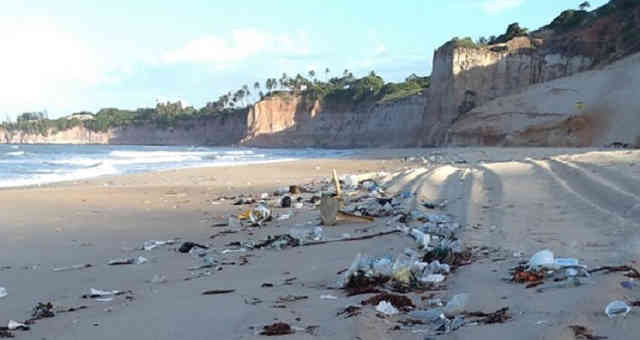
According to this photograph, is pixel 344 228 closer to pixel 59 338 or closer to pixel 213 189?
pixel 59 338

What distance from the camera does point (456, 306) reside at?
282 cm

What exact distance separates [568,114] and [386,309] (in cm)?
3104

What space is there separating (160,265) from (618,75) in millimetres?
32956

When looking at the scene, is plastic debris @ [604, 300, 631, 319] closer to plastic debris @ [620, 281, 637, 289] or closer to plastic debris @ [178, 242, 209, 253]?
plastic debris @ [620, 281, 637, 289]

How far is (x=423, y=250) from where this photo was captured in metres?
4.75

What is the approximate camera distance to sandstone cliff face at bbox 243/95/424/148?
6850cm

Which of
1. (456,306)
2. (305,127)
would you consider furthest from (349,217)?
(305,127)

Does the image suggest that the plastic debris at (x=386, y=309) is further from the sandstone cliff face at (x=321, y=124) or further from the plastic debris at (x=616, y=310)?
the sandstone cliff face at (x=321, y=124)

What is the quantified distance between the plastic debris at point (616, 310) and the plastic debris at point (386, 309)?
99cm

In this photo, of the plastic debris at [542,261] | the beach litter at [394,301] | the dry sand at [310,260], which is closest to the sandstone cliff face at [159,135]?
the dry sand at [310,260]

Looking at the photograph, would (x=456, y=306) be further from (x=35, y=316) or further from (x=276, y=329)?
(x=35, y=316)

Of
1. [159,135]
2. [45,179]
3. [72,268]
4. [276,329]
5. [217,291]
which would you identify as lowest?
[45,179]

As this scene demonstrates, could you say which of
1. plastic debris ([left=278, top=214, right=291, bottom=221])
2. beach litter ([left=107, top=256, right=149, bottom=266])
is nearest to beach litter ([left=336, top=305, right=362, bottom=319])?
beach litter ([left=107, top=256, right=149, bottom=266])

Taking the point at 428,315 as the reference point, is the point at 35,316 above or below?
below
